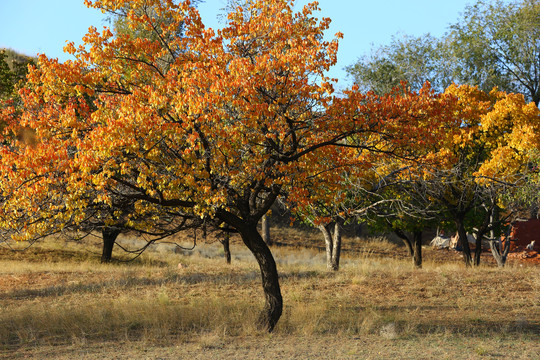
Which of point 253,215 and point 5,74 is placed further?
point 5,74

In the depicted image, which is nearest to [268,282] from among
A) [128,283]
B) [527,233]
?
[128,283]

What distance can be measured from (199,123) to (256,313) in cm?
589

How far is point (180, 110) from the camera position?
9469 mm

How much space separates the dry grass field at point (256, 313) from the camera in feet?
34.3

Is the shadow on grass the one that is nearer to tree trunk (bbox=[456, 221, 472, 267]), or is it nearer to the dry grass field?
the dry grass field

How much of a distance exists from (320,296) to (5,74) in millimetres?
21198

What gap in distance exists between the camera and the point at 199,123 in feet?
32.8

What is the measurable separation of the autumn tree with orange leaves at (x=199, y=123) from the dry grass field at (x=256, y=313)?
1.71 metres

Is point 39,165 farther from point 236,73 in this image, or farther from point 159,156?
point 236,73

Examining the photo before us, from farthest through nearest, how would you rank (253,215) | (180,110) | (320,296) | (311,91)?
1. (320,296)
2. (253,215)
3. (311,91)
4. (180,110)

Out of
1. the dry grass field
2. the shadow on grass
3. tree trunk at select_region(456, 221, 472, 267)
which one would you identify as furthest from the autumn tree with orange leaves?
tree trunk at select_region(456, 221, 472, 267)

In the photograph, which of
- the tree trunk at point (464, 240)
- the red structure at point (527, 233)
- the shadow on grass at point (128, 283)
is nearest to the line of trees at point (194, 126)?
the shadow on grass at point (128, 283)

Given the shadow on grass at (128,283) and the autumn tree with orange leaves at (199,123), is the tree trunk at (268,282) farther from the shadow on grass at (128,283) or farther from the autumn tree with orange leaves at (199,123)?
the shadow on grass at (128,283)

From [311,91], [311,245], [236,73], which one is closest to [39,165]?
[236,73]
